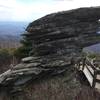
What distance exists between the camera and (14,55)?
1023 inches

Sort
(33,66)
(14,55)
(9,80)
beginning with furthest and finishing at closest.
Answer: (14,55), (33,66), (9,80)

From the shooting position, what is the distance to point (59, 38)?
17.5 m

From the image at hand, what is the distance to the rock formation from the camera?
16.8 metres

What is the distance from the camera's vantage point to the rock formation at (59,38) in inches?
663

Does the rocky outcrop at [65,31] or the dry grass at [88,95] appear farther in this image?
the rocky outcrop at [65,31]

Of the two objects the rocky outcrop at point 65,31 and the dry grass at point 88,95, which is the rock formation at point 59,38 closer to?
the rocky outcrop at point 65,31

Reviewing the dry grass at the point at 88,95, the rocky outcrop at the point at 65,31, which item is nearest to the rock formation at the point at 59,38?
the rocky outcrop at the point at 65,31

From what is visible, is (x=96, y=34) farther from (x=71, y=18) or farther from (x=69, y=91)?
(x=69, y=91)

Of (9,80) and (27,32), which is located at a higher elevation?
(27,32)

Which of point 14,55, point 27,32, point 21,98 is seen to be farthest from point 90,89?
point 14,55

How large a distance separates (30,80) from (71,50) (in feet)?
11.2

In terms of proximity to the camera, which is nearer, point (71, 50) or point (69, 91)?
point (69, 91)

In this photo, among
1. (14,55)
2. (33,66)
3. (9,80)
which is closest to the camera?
(9,80)

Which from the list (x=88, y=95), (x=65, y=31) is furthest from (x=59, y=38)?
(x=88, y=95)
